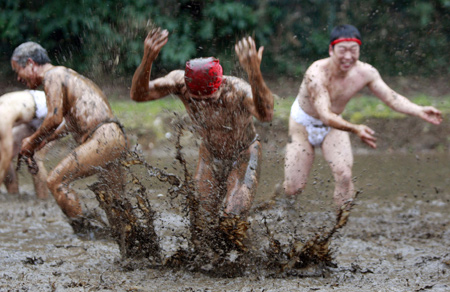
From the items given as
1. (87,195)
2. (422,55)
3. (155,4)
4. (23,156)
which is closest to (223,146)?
(23,156)

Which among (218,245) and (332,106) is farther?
(332,106)

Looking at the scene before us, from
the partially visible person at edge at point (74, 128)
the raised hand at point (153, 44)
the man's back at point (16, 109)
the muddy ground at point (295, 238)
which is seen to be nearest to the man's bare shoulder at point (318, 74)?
the muddy ground at point (295, 238)

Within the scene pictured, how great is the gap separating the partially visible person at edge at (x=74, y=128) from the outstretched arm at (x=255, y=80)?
125cm

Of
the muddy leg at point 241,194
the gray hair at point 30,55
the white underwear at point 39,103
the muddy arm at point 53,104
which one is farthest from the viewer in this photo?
the white underwear at point 39,103

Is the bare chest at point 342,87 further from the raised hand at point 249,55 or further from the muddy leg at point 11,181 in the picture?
the muddy leg at point 11,181

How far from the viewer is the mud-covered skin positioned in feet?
14.9

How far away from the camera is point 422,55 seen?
11758 millimetres

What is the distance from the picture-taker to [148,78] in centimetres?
412

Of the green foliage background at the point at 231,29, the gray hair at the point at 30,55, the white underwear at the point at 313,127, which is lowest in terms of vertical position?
the white underwear at the point at 313,127

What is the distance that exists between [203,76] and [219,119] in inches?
14.4

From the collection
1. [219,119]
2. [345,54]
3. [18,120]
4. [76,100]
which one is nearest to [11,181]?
[18,120]

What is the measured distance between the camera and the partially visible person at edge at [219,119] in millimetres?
3764

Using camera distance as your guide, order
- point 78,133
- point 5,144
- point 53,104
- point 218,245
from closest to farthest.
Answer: point 218,245 < point 53,104 < point 78,133 < point 5,144

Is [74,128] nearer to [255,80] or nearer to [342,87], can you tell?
[255,80]
